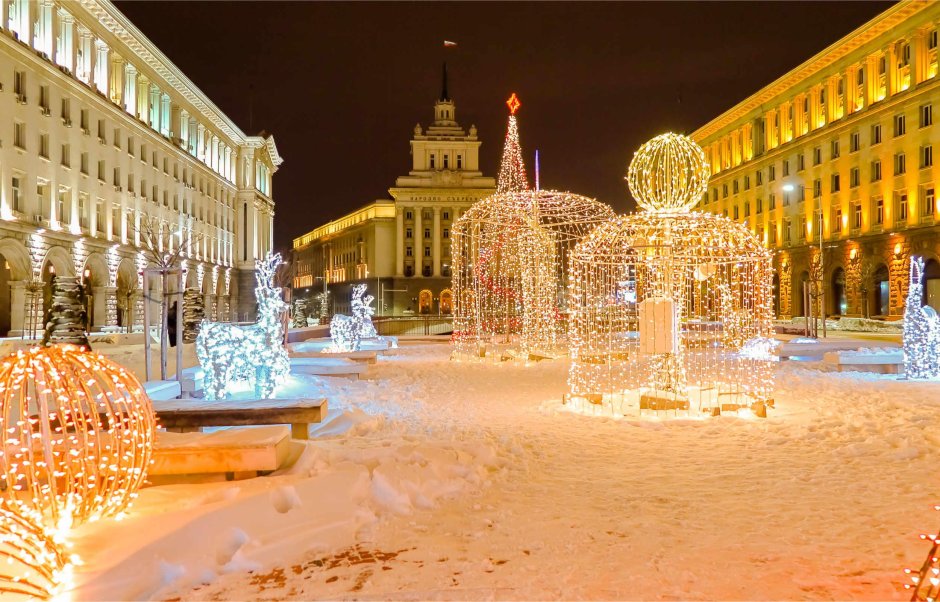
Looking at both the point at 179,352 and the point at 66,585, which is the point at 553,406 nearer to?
the point at 179,352

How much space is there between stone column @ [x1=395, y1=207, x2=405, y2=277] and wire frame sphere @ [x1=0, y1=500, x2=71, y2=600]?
80.2 metres

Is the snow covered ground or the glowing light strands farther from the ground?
the glowing light strands

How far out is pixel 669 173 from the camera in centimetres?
1146

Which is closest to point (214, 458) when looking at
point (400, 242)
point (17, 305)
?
point (17, 305)

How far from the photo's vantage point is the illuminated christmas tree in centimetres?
2178

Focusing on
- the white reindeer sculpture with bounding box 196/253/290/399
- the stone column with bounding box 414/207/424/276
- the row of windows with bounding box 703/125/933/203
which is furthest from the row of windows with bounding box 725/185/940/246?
the stone column with bounding box 414/207/424/276

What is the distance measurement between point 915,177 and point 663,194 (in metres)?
34.2

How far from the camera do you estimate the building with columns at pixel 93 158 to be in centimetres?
3000

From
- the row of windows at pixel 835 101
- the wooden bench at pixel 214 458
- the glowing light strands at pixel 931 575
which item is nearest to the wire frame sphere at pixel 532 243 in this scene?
the wooden bench at pixel 214 458

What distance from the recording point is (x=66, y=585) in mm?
4234

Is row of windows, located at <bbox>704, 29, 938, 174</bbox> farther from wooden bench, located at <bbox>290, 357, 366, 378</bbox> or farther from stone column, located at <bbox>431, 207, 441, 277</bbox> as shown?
wooden bench, located at <bbox>290, 357, 366, 378</bbox>

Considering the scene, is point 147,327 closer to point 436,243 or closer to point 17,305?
point 17,305

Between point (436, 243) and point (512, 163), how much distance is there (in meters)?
62.3

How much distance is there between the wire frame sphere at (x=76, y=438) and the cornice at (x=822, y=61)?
Result: 44576mm
